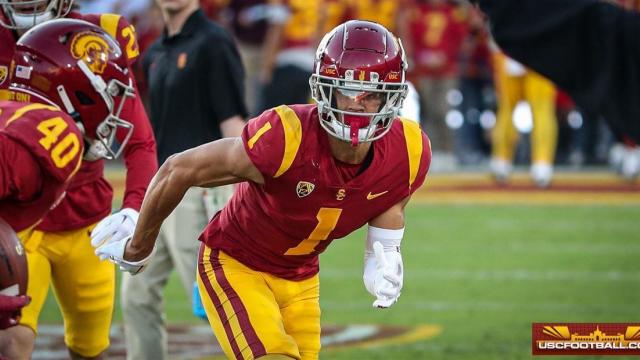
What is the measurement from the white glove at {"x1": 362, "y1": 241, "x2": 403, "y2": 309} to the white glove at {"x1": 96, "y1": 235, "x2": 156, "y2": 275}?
0.77 meters

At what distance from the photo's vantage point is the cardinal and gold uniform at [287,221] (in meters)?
4.21

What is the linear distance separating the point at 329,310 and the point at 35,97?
366 cm

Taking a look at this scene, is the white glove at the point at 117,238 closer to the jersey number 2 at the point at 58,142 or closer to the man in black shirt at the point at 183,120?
the jersey number 2 at the point at 58,142

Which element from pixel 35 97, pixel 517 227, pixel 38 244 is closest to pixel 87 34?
pixel 35 97

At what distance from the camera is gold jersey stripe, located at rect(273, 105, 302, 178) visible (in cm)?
417

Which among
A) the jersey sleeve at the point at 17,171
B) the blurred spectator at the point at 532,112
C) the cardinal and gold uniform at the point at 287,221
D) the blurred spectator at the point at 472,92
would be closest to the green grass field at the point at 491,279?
the blurred spectator at the point at 532,112

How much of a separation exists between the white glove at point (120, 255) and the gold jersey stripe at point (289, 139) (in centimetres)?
61

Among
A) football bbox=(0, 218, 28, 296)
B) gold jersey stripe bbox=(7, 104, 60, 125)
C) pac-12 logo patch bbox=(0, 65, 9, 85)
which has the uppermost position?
gold jersey stripe bbox=(7, 104, 60, 125)

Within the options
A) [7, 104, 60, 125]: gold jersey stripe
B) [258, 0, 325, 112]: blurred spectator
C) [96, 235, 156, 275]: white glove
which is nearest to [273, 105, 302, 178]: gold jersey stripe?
[96, 235, 156, 275]: white glove

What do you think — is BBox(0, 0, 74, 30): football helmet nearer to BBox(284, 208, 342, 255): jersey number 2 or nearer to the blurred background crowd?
BBox(284, 208, 342, 255): jersey number 2

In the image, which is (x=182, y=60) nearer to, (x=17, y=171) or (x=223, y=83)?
(x=223, y=83)

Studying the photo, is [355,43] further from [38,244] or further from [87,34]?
[38,244]

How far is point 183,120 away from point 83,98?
1.32 m

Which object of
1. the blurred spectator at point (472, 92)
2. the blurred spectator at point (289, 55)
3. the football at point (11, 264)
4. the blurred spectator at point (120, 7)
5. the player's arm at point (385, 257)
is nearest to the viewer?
the football at point (11, 264)
